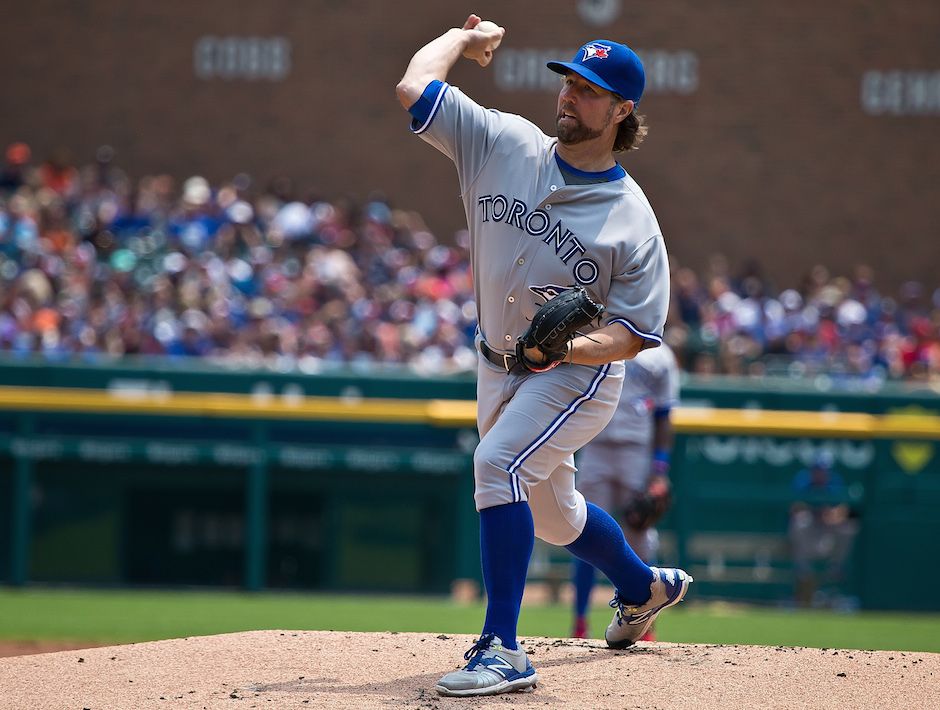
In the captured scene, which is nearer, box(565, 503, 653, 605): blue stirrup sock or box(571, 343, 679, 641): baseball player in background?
box(565, 503, 653, 605): blue stirrup sock

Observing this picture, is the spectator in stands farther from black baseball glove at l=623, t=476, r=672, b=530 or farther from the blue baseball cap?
the blue baseball cap

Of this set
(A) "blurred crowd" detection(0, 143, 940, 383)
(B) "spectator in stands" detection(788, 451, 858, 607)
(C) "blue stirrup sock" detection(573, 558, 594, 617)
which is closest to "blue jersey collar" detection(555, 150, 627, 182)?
(C) "blue stirrup sock" detection(573, 558, 594, 617)

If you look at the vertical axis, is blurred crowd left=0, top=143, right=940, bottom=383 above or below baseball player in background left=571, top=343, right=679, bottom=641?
above

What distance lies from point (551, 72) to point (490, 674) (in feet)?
48.5

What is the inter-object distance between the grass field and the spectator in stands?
26 cm

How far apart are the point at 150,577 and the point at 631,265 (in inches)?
257

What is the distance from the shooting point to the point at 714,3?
18.3 m

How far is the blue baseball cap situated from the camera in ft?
13.3

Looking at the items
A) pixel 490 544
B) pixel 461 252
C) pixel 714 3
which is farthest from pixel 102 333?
pixel 714 3

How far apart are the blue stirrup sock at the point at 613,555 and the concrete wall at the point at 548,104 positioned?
13807mm

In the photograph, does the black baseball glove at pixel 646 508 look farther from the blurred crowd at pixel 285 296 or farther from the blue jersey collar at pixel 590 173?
the blurred crowd at pixel 285 296

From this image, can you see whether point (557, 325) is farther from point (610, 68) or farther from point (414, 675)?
point (414, 675)

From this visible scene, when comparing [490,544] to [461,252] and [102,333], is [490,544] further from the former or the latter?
[461,252]

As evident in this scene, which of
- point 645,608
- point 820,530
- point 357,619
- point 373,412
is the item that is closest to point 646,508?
point 645,608
